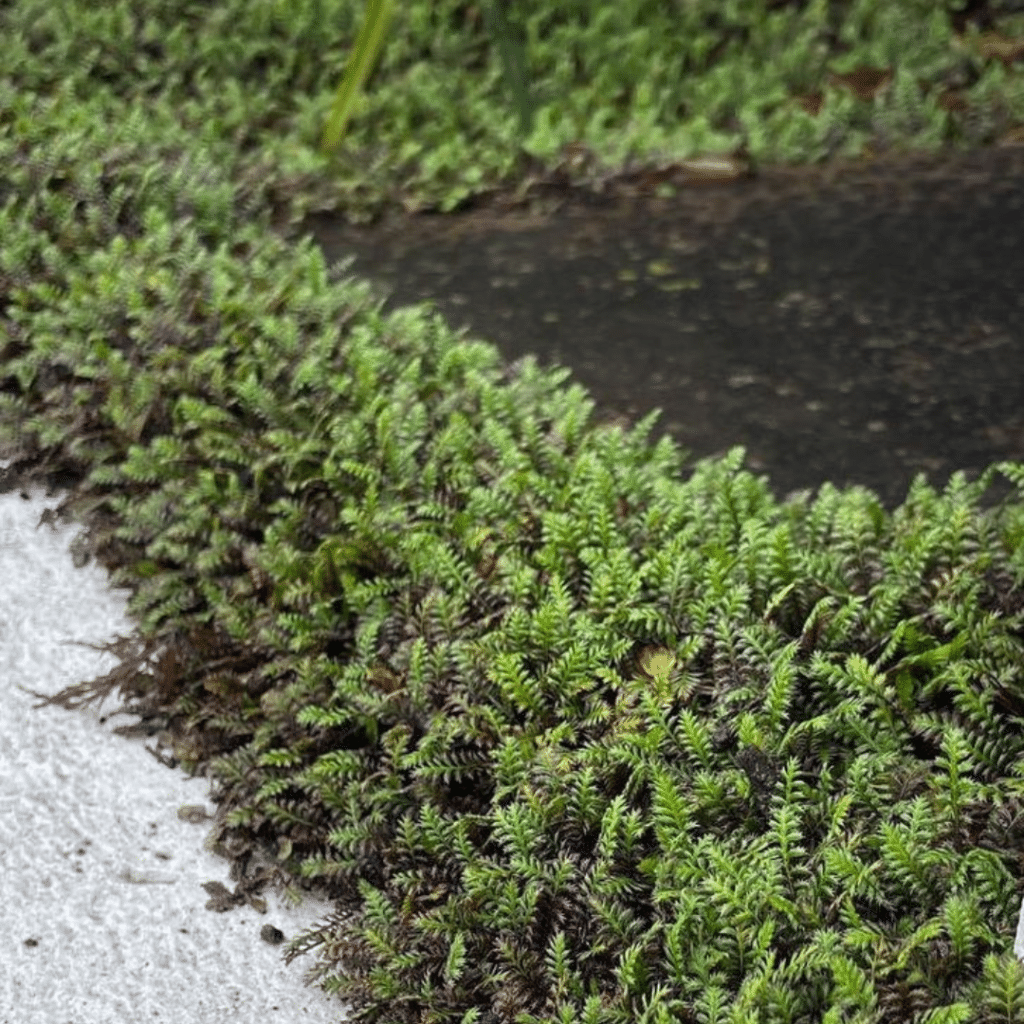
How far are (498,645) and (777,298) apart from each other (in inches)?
84.9

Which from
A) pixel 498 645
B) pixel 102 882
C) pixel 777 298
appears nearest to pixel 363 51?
pixel 777 298

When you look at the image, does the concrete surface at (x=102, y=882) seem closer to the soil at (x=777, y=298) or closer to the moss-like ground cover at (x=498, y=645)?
the moss-like ground cover at (x=498, y=645)

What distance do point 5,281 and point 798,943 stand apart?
10.4 feet

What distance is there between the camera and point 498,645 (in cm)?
307

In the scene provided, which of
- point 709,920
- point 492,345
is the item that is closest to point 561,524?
point 709,920

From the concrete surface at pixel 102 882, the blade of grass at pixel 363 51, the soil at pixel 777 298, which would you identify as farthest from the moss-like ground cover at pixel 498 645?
the blade of grass at pixel 363 51

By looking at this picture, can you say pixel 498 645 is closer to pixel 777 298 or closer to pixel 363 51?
pixel 363 51

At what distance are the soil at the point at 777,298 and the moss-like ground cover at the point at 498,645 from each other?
1.20ft

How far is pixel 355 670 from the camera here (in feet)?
10.4

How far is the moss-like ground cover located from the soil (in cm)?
37

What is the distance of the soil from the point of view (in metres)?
4.14

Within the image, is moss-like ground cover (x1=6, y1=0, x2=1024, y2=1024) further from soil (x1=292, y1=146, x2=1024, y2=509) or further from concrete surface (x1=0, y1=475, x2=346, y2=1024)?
soil (x1=292, y1=146, x2=1024, y2=509)

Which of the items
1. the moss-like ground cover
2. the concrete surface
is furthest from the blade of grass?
the concrete surface

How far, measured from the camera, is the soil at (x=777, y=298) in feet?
13.6
